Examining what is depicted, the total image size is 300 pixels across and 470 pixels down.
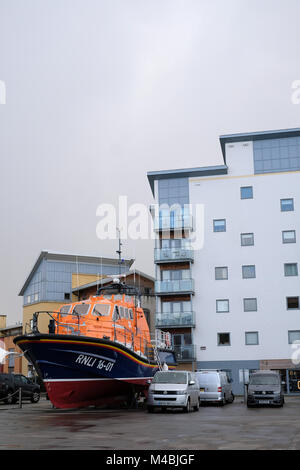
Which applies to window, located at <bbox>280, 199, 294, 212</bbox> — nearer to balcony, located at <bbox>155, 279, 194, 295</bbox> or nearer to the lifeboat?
balcony, located at <bbox>155, 279, 194, 295</bbox>

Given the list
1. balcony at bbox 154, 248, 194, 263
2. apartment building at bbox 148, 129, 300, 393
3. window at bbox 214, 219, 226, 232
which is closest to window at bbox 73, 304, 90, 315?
apartment building at bbox 148, 129, 300, 393

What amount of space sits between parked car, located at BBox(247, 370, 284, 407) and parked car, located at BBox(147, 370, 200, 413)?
4.14 m

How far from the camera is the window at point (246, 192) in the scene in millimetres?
44219

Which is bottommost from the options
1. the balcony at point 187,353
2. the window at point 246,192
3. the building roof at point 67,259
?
the balcony at point 187,353

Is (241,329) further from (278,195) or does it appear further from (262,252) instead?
(278,195)

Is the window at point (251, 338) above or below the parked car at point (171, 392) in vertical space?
above

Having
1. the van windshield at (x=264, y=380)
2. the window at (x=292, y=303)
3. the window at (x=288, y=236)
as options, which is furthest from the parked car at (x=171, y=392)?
the window at (x=288, y=236)

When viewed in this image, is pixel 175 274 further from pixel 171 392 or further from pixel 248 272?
pixel 171 392

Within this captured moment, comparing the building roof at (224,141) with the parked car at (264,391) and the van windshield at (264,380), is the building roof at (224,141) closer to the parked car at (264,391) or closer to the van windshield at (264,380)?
the van windshield at (264,380)

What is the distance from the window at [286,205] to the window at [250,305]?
7535 mm

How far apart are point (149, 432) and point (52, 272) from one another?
41.9 m

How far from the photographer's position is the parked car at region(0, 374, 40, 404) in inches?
1118

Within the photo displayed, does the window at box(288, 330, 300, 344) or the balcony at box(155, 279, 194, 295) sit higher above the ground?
the balcony at box(155, 279, 194, 295)

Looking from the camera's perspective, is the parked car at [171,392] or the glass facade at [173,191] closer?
the parked car at [171,392]
